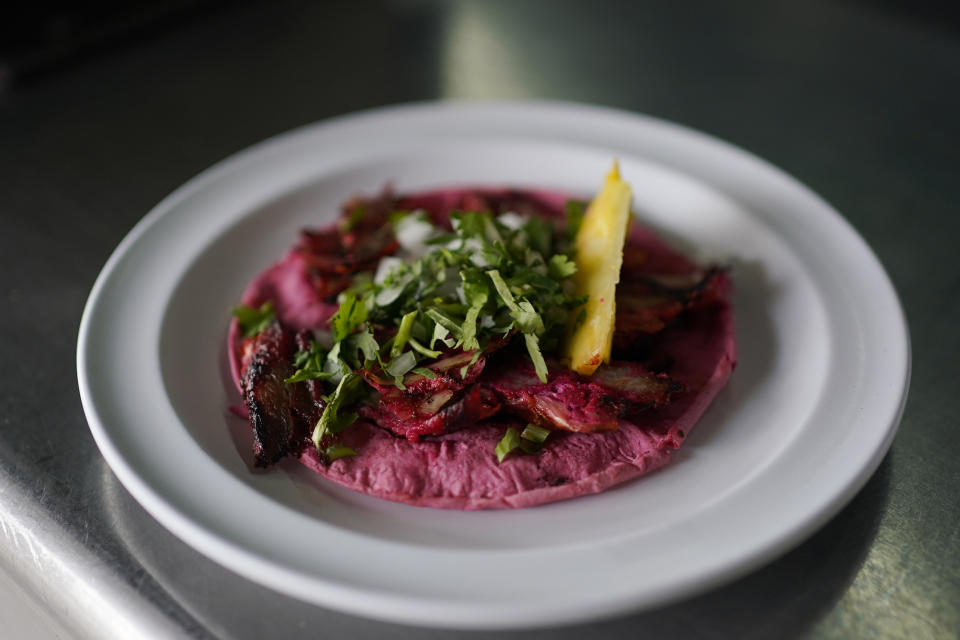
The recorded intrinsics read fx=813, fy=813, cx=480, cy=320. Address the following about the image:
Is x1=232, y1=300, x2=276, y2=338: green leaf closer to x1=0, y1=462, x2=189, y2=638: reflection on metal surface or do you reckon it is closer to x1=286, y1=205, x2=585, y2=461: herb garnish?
x1=286, y1=205, x2=585, y2=461: herb garnish

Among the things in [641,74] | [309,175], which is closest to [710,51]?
[641,74]

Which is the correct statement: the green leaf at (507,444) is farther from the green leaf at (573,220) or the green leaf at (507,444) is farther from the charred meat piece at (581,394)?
the green leaf at (573,220)

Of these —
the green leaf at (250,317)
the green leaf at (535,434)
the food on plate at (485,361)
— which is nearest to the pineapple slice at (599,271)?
the food on plate at (485,361)

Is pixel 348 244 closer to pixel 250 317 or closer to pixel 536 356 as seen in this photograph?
pixel 250 317

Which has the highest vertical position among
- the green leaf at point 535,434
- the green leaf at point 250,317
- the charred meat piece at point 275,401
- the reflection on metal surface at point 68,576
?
the green leaf at point 535,434

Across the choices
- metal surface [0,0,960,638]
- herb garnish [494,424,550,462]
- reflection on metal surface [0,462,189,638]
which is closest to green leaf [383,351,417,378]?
herb garnish [494,424,550,462]

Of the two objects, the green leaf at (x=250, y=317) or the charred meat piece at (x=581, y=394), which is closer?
the charred meat piece at (x=581, y=394)
